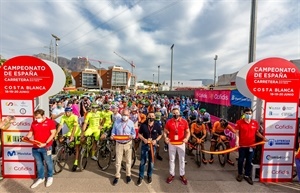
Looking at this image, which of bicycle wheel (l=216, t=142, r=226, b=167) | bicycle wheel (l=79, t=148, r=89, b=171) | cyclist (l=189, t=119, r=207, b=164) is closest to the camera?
bicycle wheel (l=79, t=148, r=89, b=171)

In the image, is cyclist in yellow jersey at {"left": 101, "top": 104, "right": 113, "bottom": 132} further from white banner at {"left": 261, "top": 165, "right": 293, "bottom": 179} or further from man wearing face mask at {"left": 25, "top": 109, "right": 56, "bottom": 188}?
white banner at {"left": 261, "top": 165, "right": 293, "bottom": 179}

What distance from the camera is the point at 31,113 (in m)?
4.79

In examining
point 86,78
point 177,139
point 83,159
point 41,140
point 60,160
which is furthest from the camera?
point 86,78

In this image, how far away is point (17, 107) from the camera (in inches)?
188

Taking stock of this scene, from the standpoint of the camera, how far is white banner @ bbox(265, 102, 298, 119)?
479 cm

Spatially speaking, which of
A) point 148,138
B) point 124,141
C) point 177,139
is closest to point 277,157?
point 177,139

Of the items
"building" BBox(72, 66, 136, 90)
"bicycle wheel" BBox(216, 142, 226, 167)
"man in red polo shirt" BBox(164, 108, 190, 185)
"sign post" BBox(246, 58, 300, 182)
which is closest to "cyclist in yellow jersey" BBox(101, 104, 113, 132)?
"man in red polo shirt" BBox(164, 108, 190, 185)

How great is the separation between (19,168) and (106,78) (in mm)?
129907

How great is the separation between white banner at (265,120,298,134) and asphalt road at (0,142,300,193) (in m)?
1.38

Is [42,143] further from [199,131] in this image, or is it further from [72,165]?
[199,131]

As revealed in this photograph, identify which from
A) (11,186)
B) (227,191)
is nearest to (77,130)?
(11,186)

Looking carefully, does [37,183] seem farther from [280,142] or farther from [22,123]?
[280,142]

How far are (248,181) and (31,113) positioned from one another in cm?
602

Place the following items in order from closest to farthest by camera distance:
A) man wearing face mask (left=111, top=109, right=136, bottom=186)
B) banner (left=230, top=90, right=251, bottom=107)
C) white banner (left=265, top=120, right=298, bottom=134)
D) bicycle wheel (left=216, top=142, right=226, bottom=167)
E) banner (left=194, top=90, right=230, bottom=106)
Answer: man wearing face mask (left=111, top=109, right=136, bottom=186) < white banner (left=265, top=120, right=298, bottom=134) < bicycle wheel (left=216, top=142, right=226, bottom=167) < banner (left=230, top=90, right=251, bottom=107) < banner (left=194, top=90, right=230, bottom=106)
